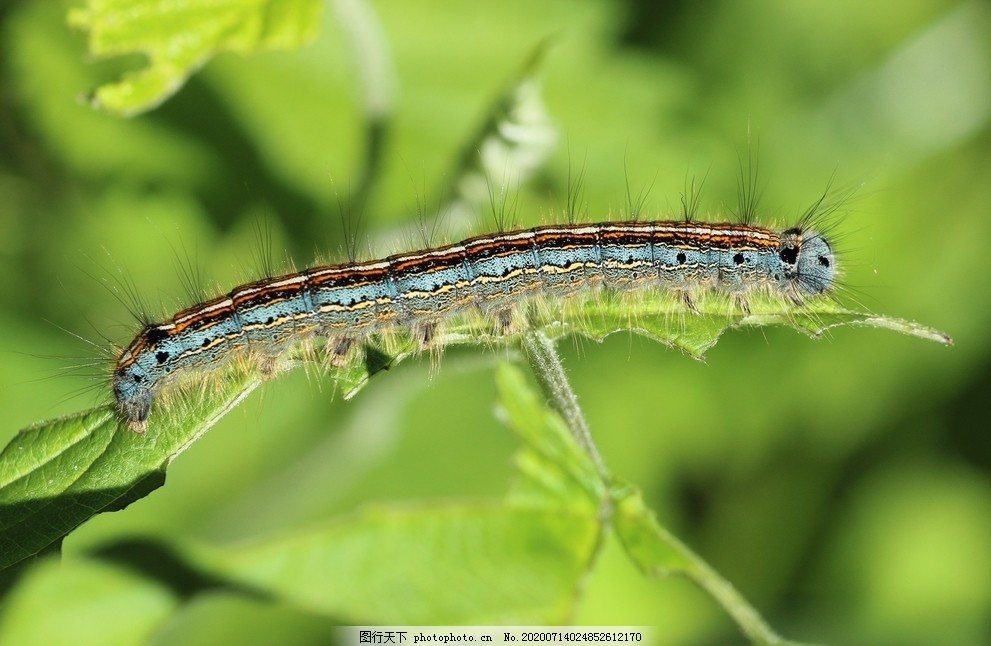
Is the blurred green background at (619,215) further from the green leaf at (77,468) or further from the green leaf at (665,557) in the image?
the green leaf at (665,557)

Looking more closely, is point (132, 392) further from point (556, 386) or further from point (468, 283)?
point (556, 386)

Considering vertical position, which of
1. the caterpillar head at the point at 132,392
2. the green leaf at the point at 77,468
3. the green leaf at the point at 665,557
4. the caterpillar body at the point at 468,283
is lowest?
the green leaf at the point at 665,557

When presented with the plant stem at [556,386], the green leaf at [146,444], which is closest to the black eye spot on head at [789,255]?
the green leaf at [146,444]

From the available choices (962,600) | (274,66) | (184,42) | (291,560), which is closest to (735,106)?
(274,66)

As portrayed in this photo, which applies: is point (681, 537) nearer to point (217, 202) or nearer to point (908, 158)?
point (908, 158)

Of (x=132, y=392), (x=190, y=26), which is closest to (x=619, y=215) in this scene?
(x=190, y=26)

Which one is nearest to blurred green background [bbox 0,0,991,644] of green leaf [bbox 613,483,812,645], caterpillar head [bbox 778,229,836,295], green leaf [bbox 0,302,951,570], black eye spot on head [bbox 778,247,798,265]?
caterpillar head [bbox 778,229,836,295]
